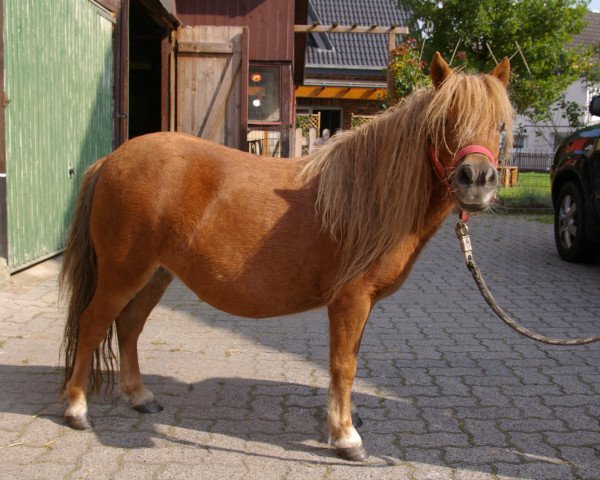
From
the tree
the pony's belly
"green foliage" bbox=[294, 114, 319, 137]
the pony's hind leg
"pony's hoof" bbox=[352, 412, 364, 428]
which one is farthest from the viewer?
"green foliage" bbox=[294, 114, 319, 137]

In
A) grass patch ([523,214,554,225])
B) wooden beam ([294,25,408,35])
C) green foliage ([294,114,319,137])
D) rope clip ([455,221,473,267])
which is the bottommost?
grass patch ([523,214,554,225])

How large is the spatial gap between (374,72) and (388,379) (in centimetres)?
2598

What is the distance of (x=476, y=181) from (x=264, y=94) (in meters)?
10.6

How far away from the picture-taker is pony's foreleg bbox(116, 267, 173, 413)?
371 cm

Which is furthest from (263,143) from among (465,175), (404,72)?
(465,175)

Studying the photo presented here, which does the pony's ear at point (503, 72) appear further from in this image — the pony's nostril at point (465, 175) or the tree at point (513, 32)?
the tree at point (513, 32)

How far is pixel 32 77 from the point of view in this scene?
265 inches

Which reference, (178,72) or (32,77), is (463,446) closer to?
(32,77)

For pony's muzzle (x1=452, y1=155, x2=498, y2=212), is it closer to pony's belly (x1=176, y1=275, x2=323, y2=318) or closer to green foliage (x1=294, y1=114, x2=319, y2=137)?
pony's belly (x1=176, y1=275, x2=323, y2=318)

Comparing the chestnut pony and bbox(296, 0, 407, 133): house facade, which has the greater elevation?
bbox(296, 0, 407, 133): house facade

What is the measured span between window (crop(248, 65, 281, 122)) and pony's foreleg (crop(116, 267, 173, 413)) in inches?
371

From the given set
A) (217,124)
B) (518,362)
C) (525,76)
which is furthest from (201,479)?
(525,76)

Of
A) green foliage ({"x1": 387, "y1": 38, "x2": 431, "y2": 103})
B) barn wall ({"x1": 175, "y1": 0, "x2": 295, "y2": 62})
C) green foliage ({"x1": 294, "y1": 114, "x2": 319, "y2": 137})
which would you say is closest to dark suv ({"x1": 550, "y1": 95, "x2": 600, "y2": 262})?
green foliage ({"x1": 387, "y1": 38, "x2": 431, "y2": 103})

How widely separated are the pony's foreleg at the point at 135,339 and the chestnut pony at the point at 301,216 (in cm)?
23
